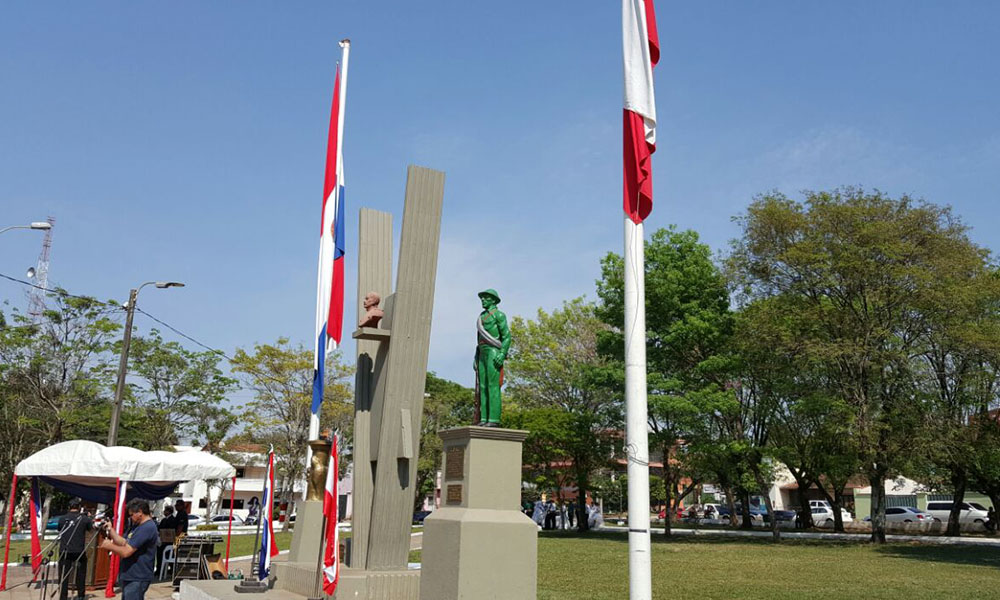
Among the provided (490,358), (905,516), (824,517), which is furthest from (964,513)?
(490,358)

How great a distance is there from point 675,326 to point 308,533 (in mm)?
21453

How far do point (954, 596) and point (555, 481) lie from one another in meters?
25.5

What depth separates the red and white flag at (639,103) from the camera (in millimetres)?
7047

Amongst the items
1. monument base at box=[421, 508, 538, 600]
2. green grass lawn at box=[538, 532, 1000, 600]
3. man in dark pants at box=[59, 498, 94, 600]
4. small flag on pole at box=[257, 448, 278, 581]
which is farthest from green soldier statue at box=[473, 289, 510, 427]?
man in dark pants at box=[59, 498, 94, 600]

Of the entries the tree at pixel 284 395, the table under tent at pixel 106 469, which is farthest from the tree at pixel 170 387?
the table under tent at pixel 106 469

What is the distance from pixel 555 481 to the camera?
38.4m

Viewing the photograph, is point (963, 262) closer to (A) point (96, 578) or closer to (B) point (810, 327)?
(B) point (810, 327)

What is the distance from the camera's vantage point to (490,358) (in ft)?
35.1

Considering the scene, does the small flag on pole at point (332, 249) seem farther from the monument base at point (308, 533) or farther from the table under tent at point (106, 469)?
the table under tent at point (106, 469)

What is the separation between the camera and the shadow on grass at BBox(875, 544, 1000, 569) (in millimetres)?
21266

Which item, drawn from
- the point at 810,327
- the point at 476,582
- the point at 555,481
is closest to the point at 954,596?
the point at 476,582

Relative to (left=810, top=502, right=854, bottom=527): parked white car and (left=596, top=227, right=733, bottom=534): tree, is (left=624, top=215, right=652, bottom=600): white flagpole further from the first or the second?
(left=810, top=502, right=854, bottom=527): parked white car

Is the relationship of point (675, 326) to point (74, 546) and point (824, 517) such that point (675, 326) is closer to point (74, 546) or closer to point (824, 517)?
point (74, 546)

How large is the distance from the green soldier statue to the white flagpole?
366 cm
